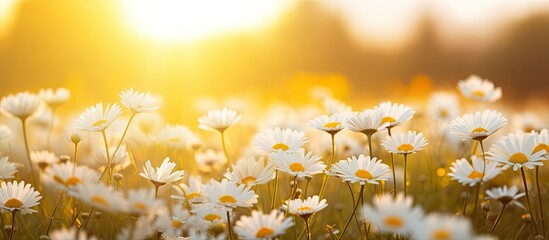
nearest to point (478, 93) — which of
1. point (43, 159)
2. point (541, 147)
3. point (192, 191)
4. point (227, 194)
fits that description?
point (541, 147)

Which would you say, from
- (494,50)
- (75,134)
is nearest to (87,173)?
(75,134)

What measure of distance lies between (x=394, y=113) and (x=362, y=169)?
0.33 meters

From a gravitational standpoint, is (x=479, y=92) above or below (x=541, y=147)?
above

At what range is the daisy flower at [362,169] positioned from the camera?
171 cm

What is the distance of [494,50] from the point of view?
712 inches

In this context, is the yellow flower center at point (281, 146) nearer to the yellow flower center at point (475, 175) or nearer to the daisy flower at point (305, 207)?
the daisy flower at point (305, 207)

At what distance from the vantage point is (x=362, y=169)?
1749 mm

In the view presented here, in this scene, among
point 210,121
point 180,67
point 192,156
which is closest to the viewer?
point 210,121

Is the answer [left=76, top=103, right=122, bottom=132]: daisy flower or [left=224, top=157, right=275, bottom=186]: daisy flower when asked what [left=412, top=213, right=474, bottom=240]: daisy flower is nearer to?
[left=224, top=157, right=275, bottom=186]: daisy flower

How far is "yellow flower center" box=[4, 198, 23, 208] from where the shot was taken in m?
1.70

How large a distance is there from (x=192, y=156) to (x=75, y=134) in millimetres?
1631

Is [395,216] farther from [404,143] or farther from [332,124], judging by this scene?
[332,124]

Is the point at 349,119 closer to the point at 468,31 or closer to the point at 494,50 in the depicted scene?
the point at 494,50

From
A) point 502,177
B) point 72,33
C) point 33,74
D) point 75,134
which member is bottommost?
point 502,177
